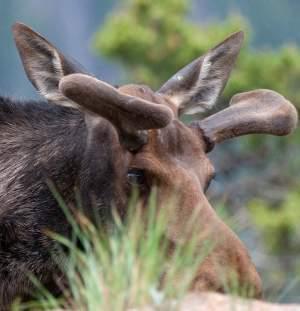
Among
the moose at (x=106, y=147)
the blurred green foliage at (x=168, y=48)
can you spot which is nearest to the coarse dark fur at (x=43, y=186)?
the moose at (x=106, y=147)

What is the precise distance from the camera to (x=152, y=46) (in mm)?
22422

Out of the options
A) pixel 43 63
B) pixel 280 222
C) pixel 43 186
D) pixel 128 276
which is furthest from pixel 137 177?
pixel 280 222

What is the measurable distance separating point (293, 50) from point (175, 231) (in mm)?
13920

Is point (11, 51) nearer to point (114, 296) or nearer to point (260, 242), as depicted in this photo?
point (260, 242)

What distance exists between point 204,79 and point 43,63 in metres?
1.21

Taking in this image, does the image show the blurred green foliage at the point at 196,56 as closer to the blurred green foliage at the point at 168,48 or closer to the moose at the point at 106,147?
the blurred green foliage at the point at 168,48

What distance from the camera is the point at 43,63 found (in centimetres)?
990

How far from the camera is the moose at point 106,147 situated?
29.5 feet

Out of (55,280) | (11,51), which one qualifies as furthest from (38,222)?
(11,51)

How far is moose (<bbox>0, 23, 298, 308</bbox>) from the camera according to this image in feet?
29.5

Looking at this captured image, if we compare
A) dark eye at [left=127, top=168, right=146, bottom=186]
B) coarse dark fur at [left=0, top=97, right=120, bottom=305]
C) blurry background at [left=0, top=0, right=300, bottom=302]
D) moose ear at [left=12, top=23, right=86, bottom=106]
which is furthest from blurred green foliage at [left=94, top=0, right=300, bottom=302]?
dark eye at [left=127, top=168, right=146, bottom=186]

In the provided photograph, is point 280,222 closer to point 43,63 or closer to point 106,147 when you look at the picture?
point 43,63

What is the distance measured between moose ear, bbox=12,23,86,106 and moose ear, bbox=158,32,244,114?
764 mm

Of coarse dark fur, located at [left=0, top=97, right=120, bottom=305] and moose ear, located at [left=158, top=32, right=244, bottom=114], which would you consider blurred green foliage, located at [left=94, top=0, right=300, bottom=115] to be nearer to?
moose ear, located at [left=158, top=32, right=244, bottom=114]
